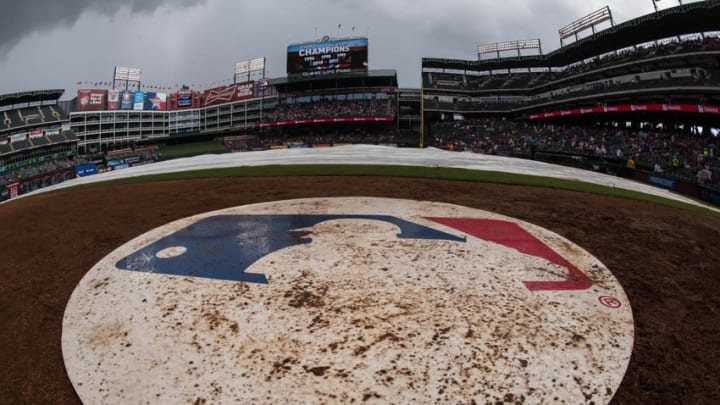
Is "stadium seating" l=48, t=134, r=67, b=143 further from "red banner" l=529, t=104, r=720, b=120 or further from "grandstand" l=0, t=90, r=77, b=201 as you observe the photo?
"red banner" l=529, t=104, r=720, b=120

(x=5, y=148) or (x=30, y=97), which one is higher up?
(x=30, y=97)

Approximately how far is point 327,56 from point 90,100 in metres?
59.1

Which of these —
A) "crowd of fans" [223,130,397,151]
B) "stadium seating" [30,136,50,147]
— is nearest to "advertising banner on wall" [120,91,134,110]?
"stadium seating" [30,136,50,147]

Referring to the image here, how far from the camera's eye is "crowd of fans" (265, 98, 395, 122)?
179 feet

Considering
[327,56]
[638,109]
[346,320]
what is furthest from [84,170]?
[638,109]

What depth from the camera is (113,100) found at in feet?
263

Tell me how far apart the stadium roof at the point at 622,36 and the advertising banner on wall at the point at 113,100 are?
229 feet

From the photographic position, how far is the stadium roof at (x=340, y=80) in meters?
56.8

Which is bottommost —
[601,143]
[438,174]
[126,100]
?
[438,174]

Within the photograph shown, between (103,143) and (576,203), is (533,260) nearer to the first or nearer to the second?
(576,203)

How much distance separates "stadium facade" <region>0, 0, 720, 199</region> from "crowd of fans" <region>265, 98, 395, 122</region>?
31 centimetres

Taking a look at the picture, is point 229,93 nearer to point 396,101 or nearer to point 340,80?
point 340,80

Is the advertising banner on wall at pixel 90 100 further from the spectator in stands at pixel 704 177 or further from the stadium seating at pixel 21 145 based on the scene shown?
A: the spectator in stands at pixel 704 177

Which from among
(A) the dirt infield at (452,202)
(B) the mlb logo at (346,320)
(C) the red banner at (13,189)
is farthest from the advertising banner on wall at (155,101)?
(B) the mlb logo at (346,320)
